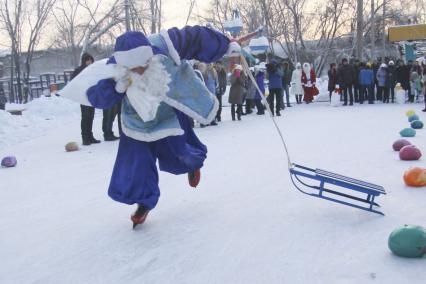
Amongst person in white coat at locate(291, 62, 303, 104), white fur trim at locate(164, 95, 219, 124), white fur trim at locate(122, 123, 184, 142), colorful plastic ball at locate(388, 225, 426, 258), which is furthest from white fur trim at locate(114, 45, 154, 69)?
person in white coat at locate(291, 62, 303, 104)

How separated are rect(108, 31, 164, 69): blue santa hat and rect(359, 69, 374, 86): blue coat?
13639mm

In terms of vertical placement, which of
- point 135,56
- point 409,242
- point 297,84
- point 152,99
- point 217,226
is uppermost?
point 135,56

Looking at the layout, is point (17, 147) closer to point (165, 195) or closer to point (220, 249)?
point (165, 195)

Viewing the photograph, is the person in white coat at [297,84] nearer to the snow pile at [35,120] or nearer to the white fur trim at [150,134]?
the snow pile at [35,120]

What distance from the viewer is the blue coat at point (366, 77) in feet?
54.2

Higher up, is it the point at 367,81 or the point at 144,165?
the point at 367,81

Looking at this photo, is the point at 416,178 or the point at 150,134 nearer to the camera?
the point at 150,134

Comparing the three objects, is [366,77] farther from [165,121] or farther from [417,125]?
[165,121]

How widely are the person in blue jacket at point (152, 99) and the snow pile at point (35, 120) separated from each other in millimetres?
7582

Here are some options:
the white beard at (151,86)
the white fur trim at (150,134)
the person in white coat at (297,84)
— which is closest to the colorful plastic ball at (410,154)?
the white fur trim at (150,134)

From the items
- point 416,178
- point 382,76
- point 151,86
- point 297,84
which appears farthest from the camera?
point 297,84

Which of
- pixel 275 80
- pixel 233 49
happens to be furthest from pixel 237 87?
pixel 233 49

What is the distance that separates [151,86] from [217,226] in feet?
4.15

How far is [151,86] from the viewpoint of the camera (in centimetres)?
415
